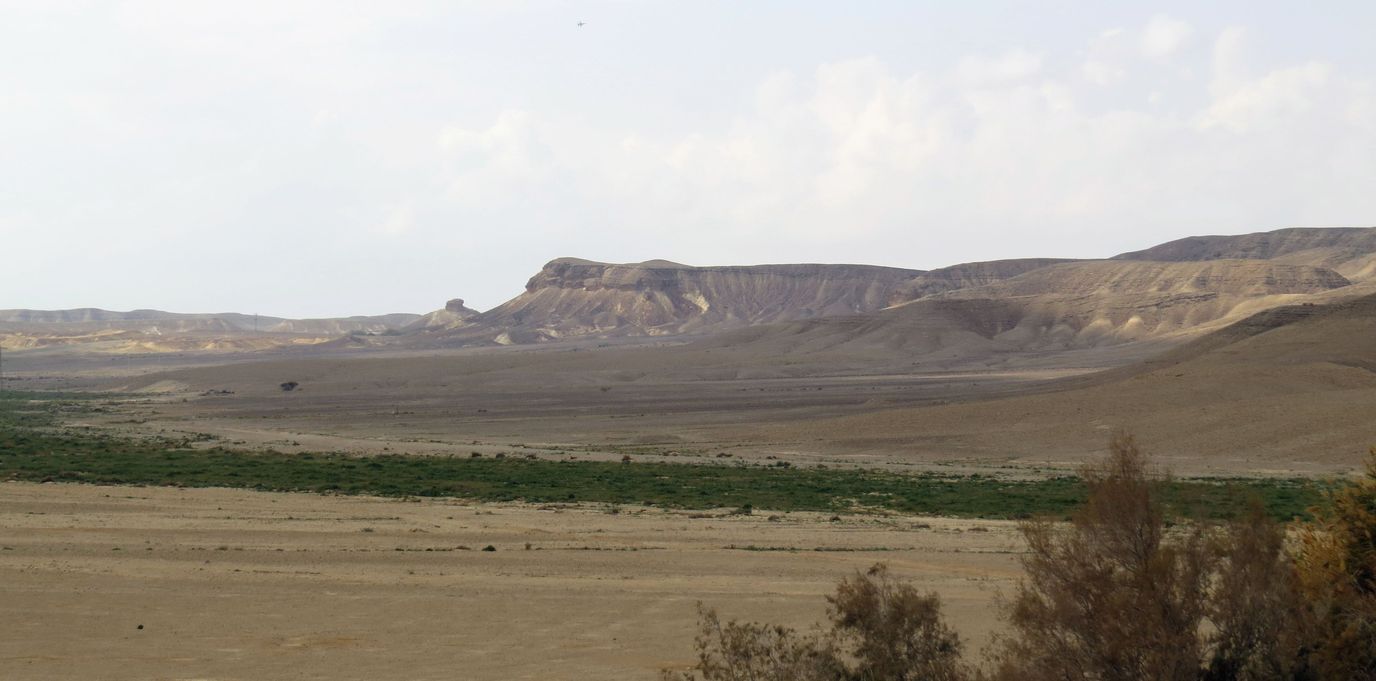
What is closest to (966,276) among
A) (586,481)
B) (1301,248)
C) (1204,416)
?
(1301,248)

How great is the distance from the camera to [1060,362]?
360 ft

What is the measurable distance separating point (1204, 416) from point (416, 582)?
3950 cm

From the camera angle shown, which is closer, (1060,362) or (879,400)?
(879,400)

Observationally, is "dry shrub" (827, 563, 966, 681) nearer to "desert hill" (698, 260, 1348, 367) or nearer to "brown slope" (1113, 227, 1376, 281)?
"desert hill" (698, 260, 1348, 367)

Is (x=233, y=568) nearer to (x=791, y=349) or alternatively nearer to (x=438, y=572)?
(x=438, y=572)

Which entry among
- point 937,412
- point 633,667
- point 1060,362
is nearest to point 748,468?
point 937,412

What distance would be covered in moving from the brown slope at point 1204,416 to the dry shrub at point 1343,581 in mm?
30407

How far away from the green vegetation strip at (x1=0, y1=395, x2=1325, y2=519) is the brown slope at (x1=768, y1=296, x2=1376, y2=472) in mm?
8845

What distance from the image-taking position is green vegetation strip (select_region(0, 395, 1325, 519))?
30562 millimetres

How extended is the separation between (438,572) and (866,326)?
120107 mm

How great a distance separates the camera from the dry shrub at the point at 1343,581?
929 cm

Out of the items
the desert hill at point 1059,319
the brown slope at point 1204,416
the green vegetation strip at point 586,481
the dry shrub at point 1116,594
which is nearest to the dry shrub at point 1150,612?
the dry shrub at point 1116,594

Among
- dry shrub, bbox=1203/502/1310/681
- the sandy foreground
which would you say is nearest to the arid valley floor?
the sandy foreground

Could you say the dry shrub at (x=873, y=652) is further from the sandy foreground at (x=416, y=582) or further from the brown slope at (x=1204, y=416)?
the brown slope at (x=1204, y=416)
